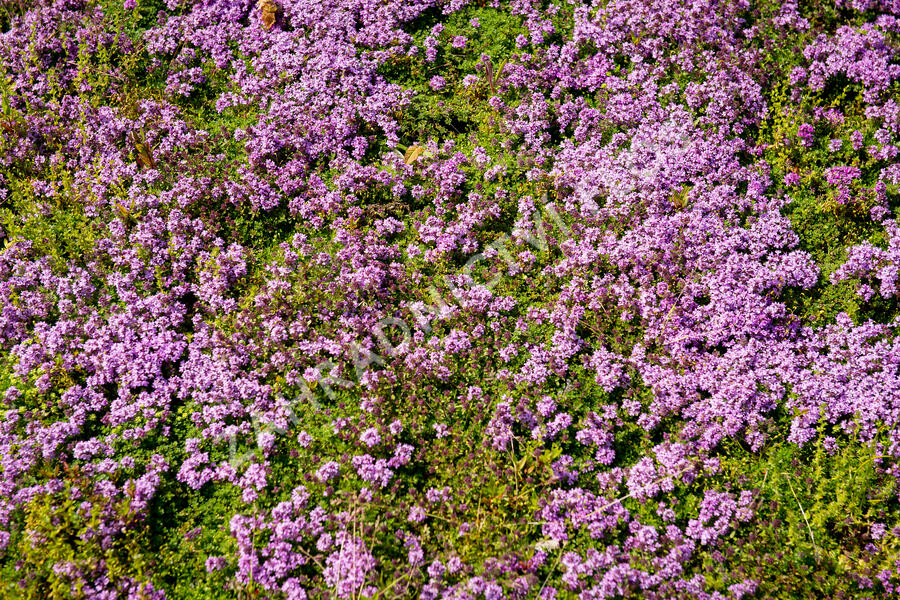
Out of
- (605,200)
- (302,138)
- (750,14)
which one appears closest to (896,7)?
(750,14)

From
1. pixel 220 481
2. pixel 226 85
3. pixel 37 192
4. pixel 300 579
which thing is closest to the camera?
pixel 300 579

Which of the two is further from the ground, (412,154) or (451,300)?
(412,154)

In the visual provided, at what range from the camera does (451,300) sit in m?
7.89

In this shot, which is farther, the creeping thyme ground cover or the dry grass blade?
the dry grass blade

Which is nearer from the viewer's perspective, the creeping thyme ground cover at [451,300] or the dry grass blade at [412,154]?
the creeping thyme ground cover at [451,300]

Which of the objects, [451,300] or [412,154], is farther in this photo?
[412,154]

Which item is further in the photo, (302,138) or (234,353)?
(302,138)

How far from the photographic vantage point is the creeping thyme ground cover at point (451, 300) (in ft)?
20.9

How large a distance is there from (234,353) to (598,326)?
449 centimetres

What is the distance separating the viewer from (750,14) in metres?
10.6

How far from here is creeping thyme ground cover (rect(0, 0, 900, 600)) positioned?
6359 mm

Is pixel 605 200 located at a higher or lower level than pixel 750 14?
lower

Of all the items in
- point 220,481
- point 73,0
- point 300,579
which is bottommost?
point 300,579

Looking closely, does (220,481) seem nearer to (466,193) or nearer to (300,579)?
(300,579)
